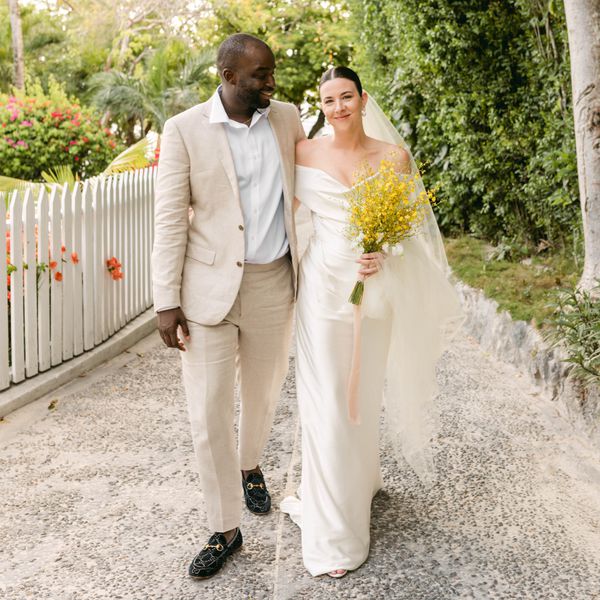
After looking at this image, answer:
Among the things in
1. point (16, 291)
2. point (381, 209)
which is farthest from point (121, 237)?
point (381, 209)

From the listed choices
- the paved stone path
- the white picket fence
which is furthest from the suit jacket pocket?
the white picket fence

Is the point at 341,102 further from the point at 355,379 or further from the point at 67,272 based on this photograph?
the point at 67,272

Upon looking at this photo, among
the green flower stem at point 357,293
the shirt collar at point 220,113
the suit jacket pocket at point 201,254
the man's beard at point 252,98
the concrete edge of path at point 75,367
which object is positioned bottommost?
the concrete edge of path at point 75,367

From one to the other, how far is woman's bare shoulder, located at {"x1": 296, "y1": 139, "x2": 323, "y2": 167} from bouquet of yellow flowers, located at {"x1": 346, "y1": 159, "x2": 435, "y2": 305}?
25 centimetres

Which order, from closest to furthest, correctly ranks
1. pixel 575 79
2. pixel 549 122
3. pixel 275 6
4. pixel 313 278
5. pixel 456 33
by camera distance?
pixel 313 278 < pixel 575 79 < pixel 549 122 < pixel 456 33 < pixel 275 6

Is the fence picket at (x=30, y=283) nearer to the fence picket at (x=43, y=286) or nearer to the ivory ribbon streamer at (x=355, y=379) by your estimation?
the fence picket at (x=43, y=286)

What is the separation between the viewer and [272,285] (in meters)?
3.79

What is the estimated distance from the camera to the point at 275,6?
26234mm

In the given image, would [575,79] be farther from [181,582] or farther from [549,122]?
[181,582]

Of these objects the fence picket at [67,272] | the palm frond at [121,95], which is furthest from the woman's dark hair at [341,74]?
the palm frond at [121,95]

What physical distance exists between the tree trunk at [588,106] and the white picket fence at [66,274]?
3.76m

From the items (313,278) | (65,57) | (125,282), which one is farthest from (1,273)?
(65,57)

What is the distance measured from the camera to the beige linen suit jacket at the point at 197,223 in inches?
140

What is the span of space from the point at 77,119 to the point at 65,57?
1802 centimetres
